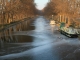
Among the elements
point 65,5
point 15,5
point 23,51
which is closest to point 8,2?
point 15,5

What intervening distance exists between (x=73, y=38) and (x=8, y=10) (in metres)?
31.1

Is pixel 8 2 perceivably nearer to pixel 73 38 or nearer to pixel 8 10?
pixel 8 10

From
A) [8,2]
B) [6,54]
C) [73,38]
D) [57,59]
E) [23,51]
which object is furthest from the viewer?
[8,2]

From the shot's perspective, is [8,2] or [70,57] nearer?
[70,57]

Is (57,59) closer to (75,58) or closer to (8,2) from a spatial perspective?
(75,58)

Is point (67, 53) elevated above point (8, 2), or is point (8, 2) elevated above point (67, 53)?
point (8, 2)

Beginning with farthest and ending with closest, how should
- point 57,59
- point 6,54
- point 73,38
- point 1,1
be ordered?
point 1,1
point 73,38
point 6,54
point 57,59

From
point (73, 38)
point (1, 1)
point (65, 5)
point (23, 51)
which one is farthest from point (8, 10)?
point (23, 51)

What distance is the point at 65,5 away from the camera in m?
57.0

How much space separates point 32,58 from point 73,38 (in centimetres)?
1394

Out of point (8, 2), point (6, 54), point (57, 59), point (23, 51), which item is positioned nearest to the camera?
point (57, 59)

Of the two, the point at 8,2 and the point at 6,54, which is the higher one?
the point at 8,2

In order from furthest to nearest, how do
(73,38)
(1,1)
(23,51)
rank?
(1,1) → (73,38) → (23,51)

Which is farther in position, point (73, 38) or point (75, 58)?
point (73, 38)
